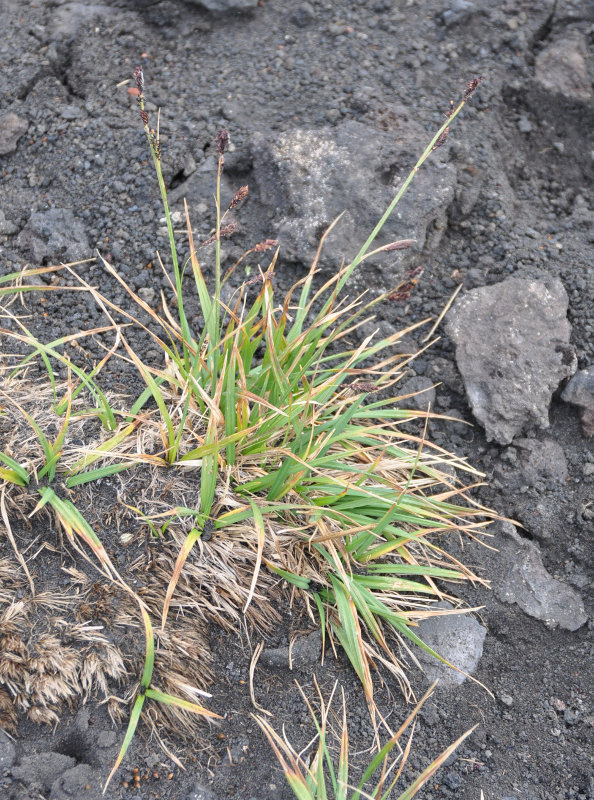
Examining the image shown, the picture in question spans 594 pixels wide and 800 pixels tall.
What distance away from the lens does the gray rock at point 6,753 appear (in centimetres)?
186

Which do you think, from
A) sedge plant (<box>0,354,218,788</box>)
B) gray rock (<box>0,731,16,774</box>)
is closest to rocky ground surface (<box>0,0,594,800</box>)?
gray rock (<box>0,731,16,774</box>)

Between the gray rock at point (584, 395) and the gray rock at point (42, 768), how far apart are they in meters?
2.09

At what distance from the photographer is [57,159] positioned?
10.4ft

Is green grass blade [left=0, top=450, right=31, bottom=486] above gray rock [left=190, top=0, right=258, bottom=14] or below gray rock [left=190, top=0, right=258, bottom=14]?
below

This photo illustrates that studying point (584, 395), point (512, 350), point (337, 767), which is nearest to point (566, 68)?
point (512, 350)

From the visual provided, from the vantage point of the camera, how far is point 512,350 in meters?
2.80

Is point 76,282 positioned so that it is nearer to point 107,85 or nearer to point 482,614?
point 107,85

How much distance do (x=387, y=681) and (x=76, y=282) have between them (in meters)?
1.90

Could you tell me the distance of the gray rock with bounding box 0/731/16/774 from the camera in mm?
1861

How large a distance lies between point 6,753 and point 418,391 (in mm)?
1835

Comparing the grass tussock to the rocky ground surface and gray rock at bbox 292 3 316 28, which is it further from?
gray rock at bbox 292 3 316 28

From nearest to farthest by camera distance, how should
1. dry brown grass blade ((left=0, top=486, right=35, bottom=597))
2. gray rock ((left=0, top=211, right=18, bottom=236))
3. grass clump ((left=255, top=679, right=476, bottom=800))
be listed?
grass clump ((left=255, top=679, right=476, bottom=800)), dry brown grass blade ((left=0, top=486, right=35, bottom=597)), gray rock ((left=0, top=211, right=18, bottom=236))

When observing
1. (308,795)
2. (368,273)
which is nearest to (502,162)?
(368,273)

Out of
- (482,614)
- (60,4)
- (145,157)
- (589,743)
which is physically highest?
(60,4)
